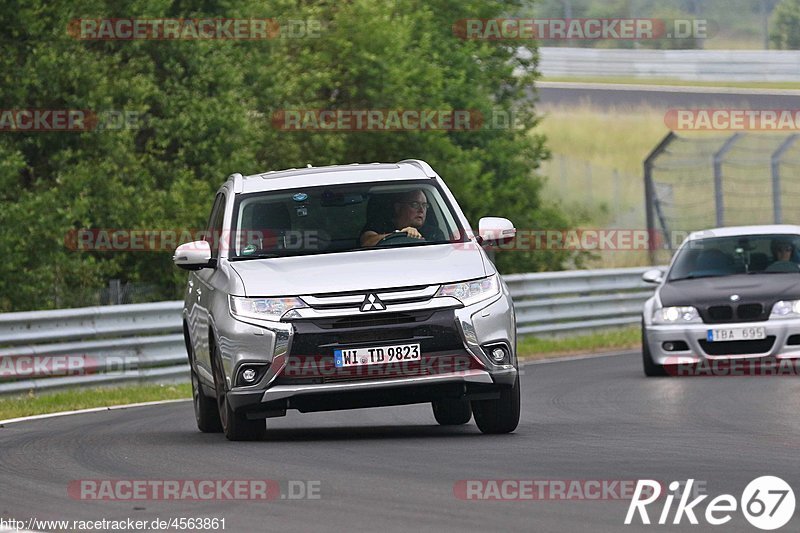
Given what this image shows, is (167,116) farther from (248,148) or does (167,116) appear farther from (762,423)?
(762,423)

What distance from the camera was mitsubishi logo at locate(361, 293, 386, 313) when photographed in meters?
10.9

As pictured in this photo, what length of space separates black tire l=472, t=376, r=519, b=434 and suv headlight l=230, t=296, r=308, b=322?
1427 mm

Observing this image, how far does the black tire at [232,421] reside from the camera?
1145 cm

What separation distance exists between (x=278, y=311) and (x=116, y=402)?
7.27 m

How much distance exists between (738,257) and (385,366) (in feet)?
27.8

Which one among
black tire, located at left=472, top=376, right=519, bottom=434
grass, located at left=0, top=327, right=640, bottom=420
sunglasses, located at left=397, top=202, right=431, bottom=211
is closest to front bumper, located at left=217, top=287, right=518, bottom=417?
black tire, located at left=472, top=376, right=519, bottom=434

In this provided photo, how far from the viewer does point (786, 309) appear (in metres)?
17.2

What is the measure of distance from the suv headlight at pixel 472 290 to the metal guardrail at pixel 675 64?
41012 mm

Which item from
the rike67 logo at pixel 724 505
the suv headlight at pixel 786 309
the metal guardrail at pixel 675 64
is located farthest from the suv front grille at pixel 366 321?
the metal guardrail at pixel 675 64

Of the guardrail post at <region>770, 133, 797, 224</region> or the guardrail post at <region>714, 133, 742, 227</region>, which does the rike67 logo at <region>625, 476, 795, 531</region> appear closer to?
the guardrail post at <region>714, 133, 742, 227</region>

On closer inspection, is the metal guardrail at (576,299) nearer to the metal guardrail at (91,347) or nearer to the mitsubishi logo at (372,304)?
the metal guardrail at (91,347)

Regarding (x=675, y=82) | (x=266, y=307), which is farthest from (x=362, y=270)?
(x=675, y=82)

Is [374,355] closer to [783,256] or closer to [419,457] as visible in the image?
[419,457]

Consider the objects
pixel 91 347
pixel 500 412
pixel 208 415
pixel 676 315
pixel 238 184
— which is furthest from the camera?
pixel 91 347
